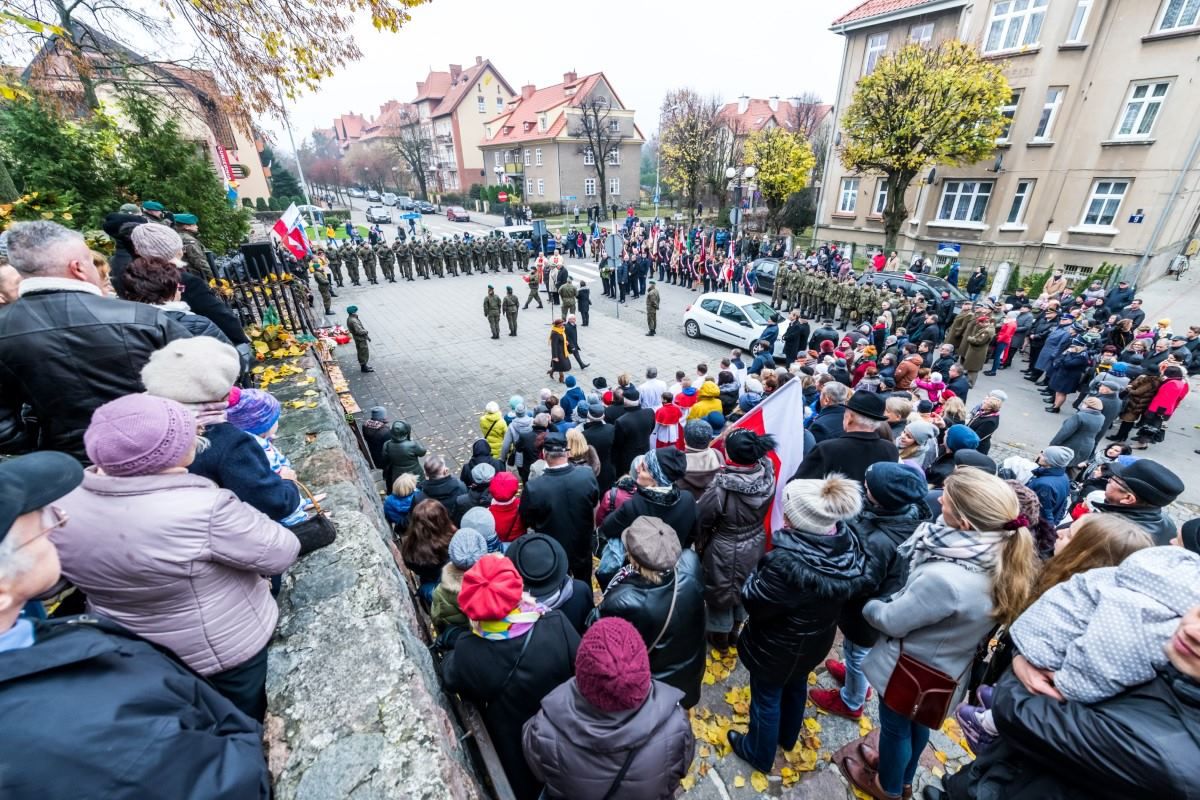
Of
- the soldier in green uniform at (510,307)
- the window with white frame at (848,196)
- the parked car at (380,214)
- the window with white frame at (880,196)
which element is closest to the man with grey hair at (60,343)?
the soldier in green uniform at (510,307)

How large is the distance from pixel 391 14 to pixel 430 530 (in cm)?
698

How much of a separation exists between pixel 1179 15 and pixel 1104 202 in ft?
18.1

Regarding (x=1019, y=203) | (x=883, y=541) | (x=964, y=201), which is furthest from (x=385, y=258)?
(x=1019, y=203)

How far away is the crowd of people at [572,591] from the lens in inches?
50.9

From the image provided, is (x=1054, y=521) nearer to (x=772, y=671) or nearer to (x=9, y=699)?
(x=772, y=671)

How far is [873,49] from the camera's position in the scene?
21875mm

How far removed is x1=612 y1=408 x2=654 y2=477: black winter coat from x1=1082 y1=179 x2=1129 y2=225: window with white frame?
73.8 feet

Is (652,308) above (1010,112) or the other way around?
the other way around

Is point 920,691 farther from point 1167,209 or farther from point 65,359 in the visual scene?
point 1167,209

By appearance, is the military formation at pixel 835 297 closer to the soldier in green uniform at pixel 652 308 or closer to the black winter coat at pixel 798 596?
the soldier in green uniform at pixel 652 308

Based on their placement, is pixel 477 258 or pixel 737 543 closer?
pixel 737 543

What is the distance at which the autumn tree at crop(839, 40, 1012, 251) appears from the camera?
53.8 ft

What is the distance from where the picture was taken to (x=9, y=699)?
39.7 inches

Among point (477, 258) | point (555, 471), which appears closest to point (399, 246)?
point (477, 258)
